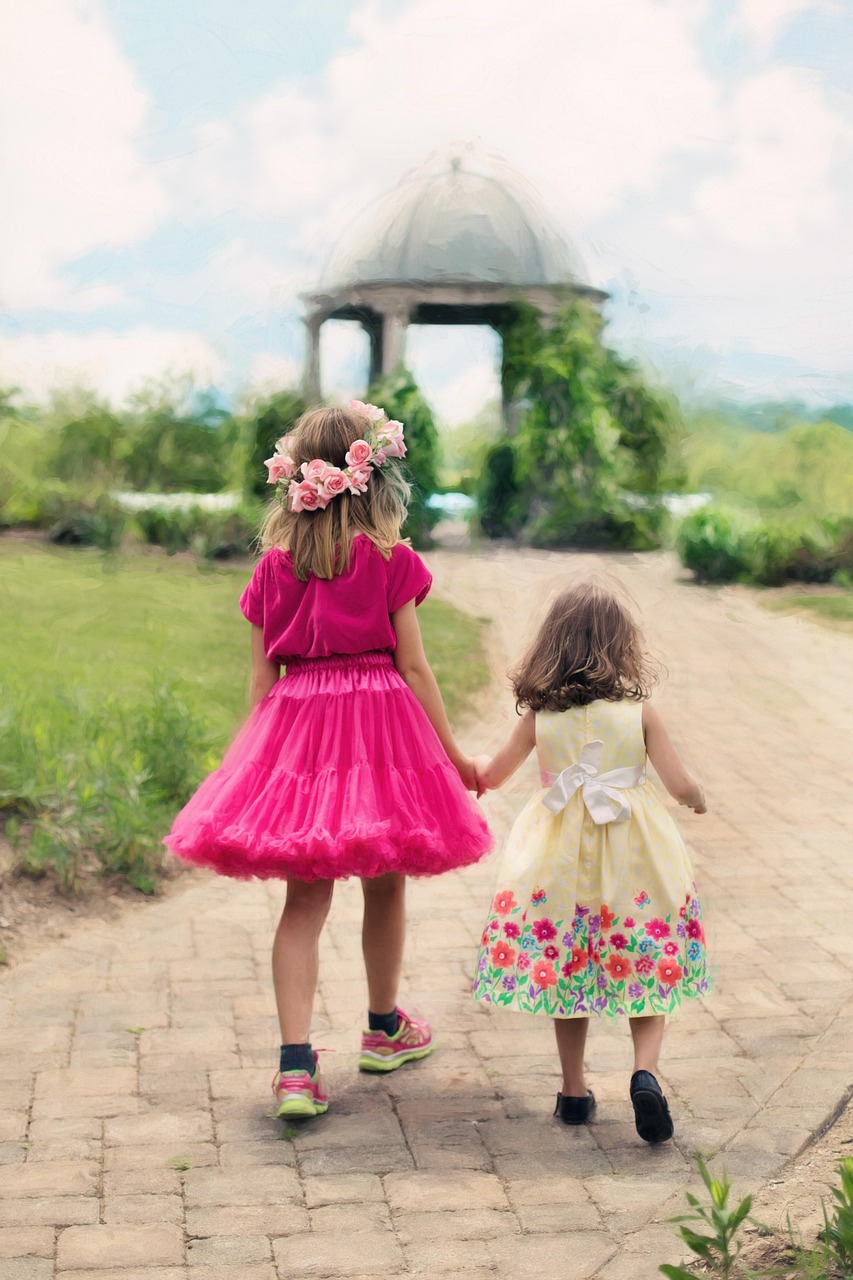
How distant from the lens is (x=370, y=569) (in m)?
3.10

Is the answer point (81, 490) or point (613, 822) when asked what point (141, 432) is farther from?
point (613, 822)

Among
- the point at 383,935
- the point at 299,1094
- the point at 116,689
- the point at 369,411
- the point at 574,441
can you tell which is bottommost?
the point at 116,689

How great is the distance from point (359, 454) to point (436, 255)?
19.9ft

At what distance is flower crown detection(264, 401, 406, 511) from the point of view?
10.00ft

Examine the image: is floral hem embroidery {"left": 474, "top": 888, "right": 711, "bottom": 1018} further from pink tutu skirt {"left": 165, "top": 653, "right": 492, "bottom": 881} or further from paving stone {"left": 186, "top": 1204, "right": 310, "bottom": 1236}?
paving stone {"left": 186, "top": 1204, "right": 310, "bottom": 1236}

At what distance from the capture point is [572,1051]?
121 inches

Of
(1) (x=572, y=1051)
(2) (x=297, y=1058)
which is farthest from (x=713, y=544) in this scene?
(2) (x=297, y=1058)

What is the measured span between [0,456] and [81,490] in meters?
0.47

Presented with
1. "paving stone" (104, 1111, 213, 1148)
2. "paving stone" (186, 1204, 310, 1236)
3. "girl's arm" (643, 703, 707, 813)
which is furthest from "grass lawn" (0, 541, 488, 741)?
"paving stone" (186, 1204, 310, 1236)

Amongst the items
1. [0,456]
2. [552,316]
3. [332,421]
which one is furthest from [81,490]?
[332,421]

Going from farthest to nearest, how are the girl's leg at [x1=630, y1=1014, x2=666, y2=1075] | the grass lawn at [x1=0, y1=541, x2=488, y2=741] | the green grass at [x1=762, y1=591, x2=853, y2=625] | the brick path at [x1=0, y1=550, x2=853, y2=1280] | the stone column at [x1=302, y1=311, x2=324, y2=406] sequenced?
the green grass at [x1=762, y1=591, x2=853, y2=625]
the grass lawn at [x1=0, y1=541, x2=488, y2=741]
the stone column at [x1=302, y1=311, x2=324, y2=406]
the girl's leg at [x1=630, y1=1014, x2=666, y2=1075]
the brick path at [x1=0, y1=550, x2=853, y2=1280]

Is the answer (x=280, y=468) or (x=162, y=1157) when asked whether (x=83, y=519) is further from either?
(x=162, y=1157)

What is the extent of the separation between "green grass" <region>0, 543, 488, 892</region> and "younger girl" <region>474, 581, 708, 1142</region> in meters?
1.92

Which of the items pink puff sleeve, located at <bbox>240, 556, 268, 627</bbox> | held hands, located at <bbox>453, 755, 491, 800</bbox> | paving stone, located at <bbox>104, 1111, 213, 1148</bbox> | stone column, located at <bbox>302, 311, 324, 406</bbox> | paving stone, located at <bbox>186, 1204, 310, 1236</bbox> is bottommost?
paving stone, located at <bbox>104, 1111, 213, 1148</bbox>
